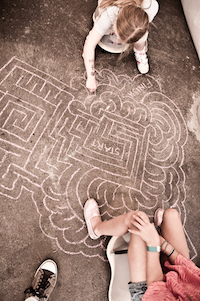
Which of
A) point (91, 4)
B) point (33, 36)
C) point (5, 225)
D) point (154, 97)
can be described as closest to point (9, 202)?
point (5, 225)

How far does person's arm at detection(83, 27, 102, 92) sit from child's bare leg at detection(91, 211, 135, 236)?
1.20m

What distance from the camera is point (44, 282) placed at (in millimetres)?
1660

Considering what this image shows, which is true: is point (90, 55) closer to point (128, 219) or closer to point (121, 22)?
point (121, 22)

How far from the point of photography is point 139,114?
215 centimetres

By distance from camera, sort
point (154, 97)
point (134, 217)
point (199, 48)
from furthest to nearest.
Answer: point (199, 48)
point (154, 97)
point (134, 217)

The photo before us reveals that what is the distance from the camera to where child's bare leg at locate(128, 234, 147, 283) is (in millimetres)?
1372

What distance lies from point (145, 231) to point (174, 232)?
318mm

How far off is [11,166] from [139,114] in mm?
1325

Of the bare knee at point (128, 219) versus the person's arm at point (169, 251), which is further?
the bare knee at point (128, 219)

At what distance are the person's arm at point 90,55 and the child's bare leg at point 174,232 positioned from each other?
52.1 inches

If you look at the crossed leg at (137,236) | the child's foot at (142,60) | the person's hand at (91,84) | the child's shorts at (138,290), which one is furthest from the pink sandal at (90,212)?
the child's foot at (142,60)

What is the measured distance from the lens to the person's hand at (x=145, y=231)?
1.39m

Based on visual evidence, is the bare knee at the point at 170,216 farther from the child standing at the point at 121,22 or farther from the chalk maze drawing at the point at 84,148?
the child standing at the point at 121,22

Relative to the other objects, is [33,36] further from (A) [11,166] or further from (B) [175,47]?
(B) [175,47]
